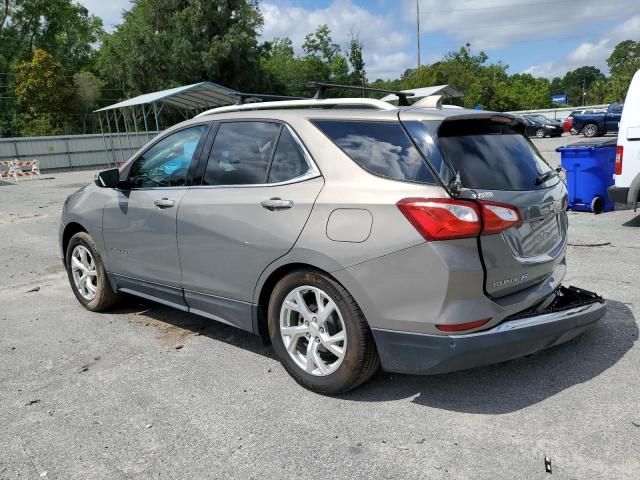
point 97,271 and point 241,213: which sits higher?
point 241,213

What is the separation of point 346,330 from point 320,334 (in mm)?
223

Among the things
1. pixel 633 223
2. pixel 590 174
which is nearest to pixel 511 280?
pixel 633 223

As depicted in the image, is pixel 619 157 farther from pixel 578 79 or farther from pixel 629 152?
pixel 578 79

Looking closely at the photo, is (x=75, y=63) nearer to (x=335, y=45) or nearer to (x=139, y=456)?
(x=335, y=45)

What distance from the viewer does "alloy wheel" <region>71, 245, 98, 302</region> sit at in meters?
5.14

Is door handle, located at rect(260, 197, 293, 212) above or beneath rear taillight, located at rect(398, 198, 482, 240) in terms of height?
above

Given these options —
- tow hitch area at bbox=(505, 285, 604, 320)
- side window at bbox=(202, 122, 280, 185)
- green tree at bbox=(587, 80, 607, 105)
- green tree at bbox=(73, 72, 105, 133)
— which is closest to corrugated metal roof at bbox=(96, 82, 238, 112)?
side window at bbox=(202, 122, 280, 185)

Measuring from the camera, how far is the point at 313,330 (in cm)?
335

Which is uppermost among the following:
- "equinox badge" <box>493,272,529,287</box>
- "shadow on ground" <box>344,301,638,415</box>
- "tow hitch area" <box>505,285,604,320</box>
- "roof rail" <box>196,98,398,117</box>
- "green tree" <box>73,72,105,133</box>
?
"green tree" <box>73,72,105,133</box>

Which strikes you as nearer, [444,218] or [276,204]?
[444,218]

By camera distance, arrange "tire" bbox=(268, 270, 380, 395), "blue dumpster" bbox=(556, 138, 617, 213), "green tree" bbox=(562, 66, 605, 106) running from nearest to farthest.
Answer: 1. "tire" bbox=(268, 270, 380, 395)
2. "blue dumpster" bbox=(556, 138, 617, 213)
3. "green tree" bbox=(562, 66, 605, 106)

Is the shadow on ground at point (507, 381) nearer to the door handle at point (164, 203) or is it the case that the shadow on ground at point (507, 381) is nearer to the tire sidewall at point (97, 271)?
the door handle at point (164, 203)

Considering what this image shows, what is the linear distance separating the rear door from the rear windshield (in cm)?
75

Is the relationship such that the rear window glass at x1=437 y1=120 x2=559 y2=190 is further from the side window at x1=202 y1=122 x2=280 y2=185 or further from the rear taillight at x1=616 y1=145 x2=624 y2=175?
the rear taillight at x1=616 y1=145 x2=624 y2=175
